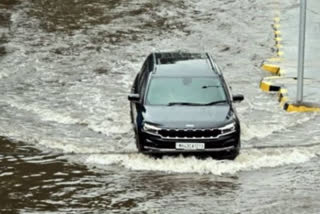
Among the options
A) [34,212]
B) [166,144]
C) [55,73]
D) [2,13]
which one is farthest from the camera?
[2,13]

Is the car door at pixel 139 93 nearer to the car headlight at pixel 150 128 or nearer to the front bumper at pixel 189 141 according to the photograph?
the car headlight at pixel 150 128

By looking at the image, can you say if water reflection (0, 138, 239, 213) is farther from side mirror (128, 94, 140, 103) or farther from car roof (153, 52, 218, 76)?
car roof (153, 52, 218, 76)

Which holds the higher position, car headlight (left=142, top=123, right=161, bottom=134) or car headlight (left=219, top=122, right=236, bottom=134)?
car headlight (left=142, top=123, right=161, bottom=134)

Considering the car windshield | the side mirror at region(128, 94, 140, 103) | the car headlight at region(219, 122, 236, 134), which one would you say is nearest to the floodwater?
the car headlight at region(219, 122, 236, 134)

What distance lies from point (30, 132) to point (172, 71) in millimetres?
3489

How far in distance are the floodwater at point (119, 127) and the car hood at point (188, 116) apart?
26.5 inches

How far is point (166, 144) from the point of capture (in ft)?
39.7

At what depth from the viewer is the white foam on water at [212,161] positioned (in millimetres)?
12047

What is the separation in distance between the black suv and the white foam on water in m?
0.20

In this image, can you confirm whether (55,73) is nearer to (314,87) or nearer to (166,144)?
(314,87)

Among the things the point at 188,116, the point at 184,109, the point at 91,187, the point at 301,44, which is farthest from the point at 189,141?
the point at 301,44

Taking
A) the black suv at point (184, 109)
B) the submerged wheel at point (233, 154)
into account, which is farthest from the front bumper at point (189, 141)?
the submerged wheel at point (233, 154)

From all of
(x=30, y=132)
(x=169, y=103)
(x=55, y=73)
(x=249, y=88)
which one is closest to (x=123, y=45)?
(x=55, y=73)

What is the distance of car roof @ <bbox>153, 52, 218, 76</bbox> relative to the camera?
13742 mm
